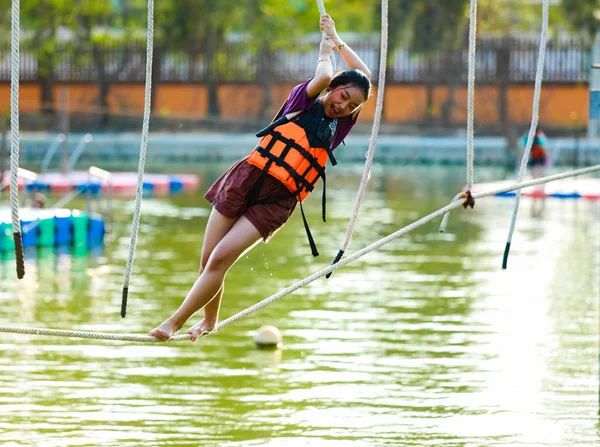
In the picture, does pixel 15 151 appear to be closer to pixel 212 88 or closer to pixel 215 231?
pixel 215 231

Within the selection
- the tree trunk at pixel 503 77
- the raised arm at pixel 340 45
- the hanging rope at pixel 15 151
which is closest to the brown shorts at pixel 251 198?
the raised arm at pixel 340 45

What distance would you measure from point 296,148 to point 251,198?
0.96 ft

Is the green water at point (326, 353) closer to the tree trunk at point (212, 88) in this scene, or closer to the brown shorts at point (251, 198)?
the brown shorts at point (251, 198)

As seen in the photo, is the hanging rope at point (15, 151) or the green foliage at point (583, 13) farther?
the green foliage at point (583, 13)

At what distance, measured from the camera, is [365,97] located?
6289mm

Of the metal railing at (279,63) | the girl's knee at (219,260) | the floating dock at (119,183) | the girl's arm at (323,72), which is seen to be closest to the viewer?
the girl's arm at (323,72)

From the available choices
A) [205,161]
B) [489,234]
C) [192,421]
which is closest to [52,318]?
[192,421]

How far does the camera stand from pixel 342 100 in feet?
20.7

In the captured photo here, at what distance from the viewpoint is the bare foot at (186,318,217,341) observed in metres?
6.50

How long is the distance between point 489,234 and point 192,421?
1126 centimetres

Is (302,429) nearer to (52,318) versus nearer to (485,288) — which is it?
(52,318)

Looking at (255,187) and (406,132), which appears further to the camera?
(406,132)

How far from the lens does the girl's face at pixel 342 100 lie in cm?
629

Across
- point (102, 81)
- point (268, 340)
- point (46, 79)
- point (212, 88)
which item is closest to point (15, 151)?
point (268, 340)
